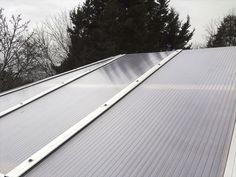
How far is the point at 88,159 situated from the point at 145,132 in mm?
527

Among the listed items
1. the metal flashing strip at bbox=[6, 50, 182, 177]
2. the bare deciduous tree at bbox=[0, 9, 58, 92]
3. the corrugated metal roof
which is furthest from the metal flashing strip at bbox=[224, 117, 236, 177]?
the bare deciduous tree at bbox=[0, 9, 58, 92]

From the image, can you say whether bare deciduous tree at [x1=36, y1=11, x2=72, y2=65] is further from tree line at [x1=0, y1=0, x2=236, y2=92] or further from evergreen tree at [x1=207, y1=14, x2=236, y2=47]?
evergreen tree at [x1=207, y1=14, x2=236, y2=47]

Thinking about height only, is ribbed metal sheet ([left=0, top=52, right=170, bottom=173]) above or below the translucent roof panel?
below

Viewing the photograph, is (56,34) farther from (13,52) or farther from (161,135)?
(161,135)

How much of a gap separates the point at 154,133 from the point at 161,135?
80mm

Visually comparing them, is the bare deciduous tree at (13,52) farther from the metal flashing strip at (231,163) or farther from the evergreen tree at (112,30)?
the metal flashing strip at (231,163)

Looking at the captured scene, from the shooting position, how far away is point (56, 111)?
350cm

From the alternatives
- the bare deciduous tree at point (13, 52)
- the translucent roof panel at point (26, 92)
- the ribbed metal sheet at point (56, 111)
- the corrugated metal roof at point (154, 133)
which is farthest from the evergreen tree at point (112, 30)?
the corrugated metal roof at point (154, 133)

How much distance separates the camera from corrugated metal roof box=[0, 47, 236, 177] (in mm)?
2160

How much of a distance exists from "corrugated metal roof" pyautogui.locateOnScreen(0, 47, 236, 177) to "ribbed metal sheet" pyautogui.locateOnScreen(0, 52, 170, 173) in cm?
1

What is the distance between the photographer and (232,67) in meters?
3.84

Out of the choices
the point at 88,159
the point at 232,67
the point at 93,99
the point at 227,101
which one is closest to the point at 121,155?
the point at 88,159

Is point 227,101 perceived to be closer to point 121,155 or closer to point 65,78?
point 121,155

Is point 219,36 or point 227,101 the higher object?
point 227,101
